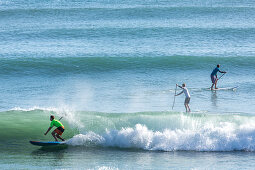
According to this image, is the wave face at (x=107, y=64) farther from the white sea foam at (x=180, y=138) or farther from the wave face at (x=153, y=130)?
the white sea foam at (x=180, y=138)

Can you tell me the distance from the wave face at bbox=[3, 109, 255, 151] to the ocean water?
0.04 metres

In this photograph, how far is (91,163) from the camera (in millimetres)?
14883

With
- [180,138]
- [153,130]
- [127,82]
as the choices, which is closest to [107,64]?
[127,82]

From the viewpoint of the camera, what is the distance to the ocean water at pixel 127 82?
16453mm

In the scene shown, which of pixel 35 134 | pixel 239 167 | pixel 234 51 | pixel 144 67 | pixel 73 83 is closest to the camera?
pixel 239 167

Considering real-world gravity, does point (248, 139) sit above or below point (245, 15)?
below

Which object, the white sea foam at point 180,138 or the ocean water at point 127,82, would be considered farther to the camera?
the white sea foam at point 180,138

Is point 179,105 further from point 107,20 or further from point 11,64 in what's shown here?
point 107,20

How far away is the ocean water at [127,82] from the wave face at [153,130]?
0.04 meters

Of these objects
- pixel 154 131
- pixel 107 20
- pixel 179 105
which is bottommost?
pixel 154 131

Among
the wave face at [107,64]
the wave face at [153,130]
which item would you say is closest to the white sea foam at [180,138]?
the wave face at [153,130]

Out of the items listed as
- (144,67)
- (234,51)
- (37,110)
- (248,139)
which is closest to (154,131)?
(248,139)

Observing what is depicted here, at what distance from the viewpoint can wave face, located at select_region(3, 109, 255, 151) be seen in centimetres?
1681

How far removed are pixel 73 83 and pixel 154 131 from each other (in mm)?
11644
